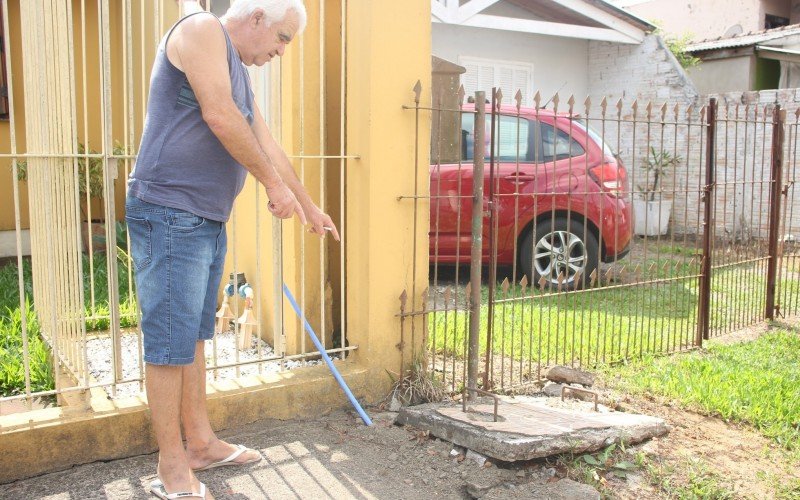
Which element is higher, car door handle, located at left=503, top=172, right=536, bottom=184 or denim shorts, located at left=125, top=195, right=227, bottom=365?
car door handle, located at left=503, top=172, right=536, bottom=184

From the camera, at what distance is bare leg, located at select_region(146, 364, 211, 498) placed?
9.09 ft

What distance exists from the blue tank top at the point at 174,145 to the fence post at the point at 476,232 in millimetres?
1614

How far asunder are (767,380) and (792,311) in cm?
262

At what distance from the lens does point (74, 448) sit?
315 cm

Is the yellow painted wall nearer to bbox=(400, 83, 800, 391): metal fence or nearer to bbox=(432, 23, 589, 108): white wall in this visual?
bbox=(400, 83, 800, 391): metal fence

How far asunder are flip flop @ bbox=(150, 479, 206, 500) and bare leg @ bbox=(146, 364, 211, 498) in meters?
0.02

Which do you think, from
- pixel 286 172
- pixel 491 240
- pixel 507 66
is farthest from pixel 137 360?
pixel 507 66

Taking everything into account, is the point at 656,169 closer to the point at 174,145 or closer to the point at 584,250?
the point at 584,250

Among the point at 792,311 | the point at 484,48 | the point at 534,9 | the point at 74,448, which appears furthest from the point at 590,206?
the point at 534,9

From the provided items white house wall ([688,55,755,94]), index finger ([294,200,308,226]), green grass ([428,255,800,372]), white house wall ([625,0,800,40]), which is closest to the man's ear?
index finger ([294,200,308,226])

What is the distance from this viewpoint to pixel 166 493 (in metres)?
2.83

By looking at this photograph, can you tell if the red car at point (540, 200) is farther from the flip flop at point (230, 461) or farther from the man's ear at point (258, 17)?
the man's ear at point (258, 17)

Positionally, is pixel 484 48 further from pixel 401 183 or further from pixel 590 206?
pixel 401 183

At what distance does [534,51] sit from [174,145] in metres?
11.1
